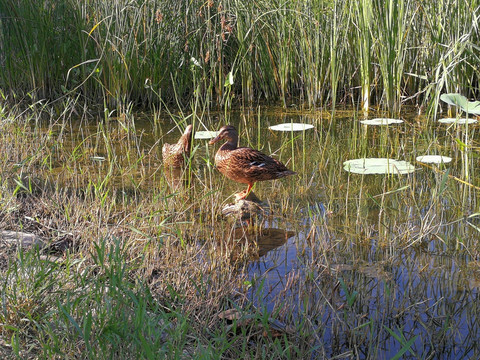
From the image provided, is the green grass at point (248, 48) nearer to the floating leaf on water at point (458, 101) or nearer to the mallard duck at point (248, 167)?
the mallard duck at point (248, 167)

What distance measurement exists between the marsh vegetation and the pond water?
0.05ft

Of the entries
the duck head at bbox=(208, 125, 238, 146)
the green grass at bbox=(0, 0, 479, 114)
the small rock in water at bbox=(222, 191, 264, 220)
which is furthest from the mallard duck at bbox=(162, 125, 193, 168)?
the green grass at bbox=(0, 0, 479, 114)

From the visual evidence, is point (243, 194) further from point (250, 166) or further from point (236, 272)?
point (236, 272)

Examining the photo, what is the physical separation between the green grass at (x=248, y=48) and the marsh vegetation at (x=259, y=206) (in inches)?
1.3

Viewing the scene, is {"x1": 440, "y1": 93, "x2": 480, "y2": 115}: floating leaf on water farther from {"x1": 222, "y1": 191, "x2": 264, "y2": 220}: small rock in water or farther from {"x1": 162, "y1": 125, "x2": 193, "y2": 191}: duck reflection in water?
{"x1": 162, "y1": 125, "x2": 193, "y2": 191}: duck reflection in water

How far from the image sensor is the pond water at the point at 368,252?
261 centimetres

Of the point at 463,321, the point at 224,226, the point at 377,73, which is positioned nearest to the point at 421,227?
the point at 463,321

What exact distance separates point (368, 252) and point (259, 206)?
1.00m

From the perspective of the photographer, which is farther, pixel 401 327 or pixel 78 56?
pixel 78 56

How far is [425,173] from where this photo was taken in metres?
4.67

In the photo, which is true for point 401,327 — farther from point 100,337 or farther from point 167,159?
point 167,159

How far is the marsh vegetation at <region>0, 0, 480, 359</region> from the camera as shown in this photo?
8.21 feet

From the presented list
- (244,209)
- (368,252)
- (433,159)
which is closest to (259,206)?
(244,209)

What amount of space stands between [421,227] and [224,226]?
120 centimetres
